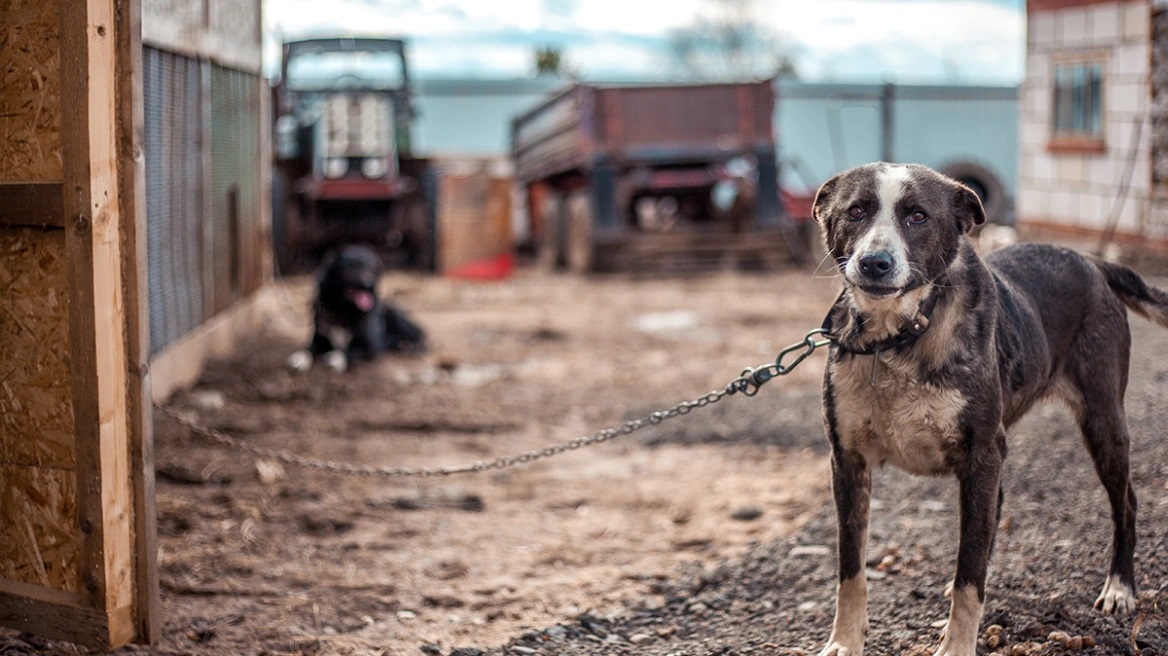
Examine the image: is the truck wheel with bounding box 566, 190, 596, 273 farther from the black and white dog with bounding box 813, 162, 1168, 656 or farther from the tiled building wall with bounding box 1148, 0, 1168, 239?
the black and white dog with bounding box 813, 162, 1168, 656

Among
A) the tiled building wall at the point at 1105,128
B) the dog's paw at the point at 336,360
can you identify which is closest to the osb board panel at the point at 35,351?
the dog's paw at the point at 336,360

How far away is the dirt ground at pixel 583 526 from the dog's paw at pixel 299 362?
0.14 meters

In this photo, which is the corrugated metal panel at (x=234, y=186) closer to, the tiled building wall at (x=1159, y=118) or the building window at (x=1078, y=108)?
the tiled building wall at (x=1159, y=118)

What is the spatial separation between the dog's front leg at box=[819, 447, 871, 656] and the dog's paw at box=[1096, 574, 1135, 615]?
87 cm

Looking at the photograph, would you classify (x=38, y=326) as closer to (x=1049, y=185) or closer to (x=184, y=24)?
(x=184, y=24)

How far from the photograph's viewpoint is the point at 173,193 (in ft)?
27.0

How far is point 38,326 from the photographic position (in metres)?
3.84

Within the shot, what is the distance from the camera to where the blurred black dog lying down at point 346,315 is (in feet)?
33.1

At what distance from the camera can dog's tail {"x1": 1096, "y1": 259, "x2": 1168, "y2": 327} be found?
14.5 ft

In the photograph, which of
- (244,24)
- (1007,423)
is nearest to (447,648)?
(1007,423)

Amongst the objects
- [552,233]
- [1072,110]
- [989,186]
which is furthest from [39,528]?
[989,186]

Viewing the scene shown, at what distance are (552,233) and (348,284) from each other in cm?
754

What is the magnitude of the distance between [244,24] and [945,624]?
874 centimetres

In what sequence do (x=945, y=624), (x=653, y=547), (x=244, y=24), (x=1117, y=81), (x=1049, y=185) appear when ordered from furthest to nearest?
(x=1049, y=185)
(x=1117, y=81)
(x=244, y=24)
(x=653, y=547)
(x=945, y=624)
